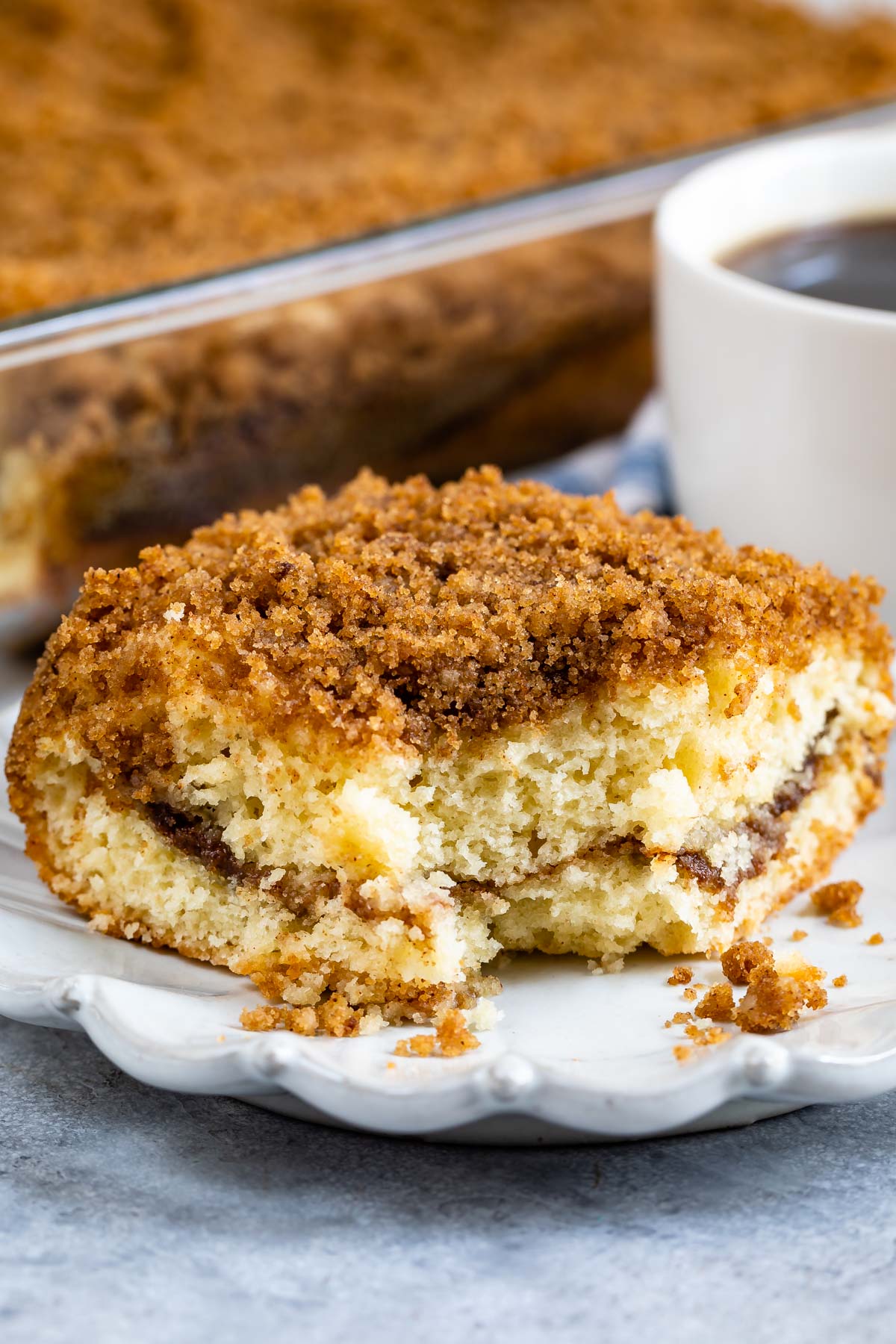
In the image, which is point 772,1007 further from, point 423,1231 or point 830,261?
point 830,261

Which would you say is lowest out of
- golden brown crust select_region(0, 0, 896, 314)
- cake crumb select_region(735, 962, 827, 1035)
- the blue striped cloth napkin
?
the blue striped cloth napkin

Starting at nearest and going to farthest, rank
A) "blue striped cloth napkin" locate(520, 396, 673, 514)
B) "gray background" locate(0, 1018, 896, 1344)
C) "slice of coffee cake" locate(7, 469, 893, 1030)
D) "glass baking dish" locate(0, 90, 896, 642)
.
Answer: "gray background" locate(0, 1018, 896, 1344), "slice of coffee cake" locate(7, 469, 893, 1030), "glass baking dish" locate(0, 90, 896, 642), "blue striped cloth napkin" locate(520, 396, 673, 514)

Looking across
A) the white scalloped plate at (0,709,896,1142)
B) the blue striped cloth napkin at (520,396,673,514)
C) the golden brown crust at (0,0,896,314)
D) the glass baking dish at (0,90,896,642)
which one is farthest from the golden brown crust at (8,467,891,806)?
the golden brown crust at (0,0,896,314)

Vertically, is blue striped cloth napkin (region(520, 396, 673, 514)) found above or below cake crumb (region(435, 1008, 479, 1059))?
below

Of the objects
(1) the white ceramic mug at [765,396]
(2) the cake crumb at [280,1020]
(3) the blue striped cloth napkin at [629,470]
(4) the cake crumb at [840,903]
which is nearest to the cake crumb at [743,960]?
(4) the cake crumb at [840,903]

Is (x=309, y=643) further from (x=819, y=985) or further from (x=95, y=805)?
(x=819, y=985)

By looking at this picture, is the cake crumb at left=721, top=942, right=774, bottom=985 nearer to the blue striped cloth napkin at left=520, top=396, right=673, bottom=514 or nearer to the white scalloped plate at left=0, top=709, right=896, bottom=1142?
the white scalloped plate at left=0, top=709, right=896, bottom=1142

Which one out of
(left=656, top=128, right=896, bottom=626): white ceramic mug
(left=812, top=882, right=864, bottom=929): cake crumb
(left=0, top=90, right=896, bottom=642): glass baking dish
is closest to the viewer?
(left=812, top=882, right=864, bottom=929): cake crumb

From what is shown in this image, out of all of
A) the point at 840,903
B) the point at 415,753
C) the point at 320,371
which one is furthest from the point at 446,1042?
the point at 320,371

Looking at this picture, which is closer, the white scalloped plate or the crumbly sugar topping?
the white scalloped plate

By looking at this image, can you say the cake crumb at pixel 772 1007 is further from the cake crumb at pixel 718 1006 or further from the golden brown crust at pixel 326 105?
the golden brown crust at pixel 326 105
